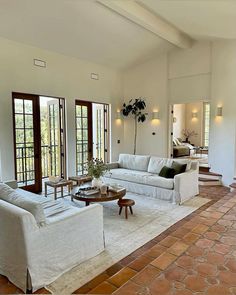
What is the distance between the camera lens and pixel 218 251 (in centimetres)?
287

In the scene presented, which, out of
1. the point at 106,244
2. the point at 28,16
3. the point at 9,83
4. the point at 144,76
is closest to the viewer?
the point at 106,244

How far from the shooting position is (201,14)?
4609 millimetres

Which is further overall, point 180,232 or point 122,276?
point 180,232

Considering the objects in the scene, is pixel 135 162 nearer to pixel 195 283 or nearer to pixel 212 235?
pixel 212 235

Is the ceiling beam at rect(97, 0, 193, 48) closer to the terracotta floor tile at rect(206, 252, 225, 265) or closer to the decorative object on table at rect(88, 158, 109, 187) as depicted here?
the decorative object on table at rect(88, 158, 109, 187)

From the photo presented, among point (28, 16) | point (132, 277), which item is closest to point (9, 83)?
point (28, 16)

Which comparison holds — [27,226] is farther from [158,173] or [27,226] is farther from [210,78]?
[210,78]

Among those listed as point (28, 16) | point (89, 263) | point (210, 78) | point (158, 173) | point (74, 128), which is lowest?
point (89, 263)

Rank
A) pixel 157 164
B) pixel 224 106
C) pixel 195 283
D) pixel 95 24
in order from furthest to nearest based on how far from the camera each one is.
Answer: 1. pixel 224 106
2. pixel 157 164
3. pixel 95 24
4. pixel 195 283

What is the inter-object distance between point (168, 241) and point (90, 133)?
4.81 meters

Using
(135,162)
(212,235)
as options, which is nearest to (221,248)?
(212,235)

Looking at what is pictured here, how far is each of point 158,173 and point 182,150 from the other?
4.87 meters

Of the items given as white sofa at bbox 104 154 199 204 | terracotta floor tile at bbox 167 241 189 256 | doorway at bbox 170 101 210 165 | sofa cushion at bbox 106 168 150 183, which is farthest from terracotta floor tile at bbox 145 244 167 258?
doorway at bbox 170 101 210 165

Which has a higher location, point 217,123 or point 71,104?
point 71,104
